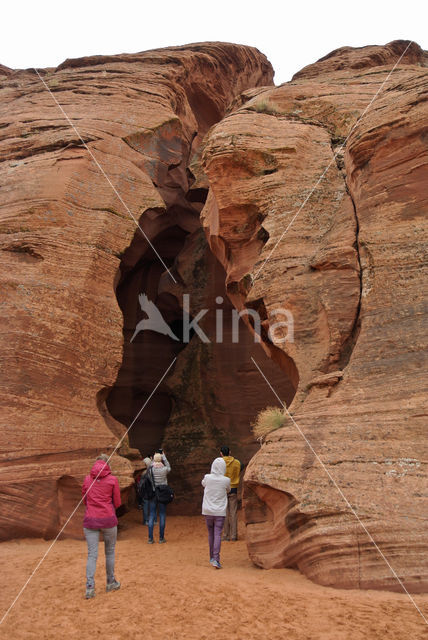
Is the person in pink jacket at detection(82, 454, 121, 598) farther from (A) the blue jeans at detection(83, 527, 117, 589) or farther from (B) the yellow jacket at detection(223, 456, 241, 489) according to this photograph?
(B) the yellow jacket at detection(223, 456, 241, 489)

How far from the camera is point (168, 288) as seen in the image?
17938 mm

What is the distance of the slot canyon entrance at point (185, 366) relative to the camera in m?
15.5

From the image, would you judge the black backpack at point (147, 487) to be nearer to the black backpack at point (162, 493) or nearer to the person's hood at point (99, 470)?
the black backpack at point (162, 493)

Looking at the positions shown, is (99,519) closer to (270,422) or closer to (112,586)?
(112,586)

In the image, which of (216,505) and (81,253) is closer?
(216,505)

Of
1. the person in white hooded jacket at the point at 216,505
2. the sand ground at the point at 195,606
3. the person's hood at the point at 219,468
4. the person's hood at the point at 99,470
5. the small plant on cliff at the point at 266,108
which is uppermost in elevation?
the small plant on cliff at the point at 266,108

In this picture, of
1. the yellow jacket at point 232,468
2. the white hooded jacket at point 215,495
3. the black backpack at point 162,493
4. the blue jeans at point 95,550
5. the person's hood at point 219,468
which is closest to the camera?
the blue jeans at point 95,550

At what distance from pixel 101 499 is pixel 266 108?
1050 cm

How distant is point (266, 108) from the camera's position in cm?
1364

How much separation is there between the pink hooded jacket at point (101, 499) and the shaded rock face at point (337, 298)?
223 centimetres

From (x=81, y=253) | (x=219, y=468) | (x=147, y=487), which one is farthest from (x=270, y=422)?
(x=81, y=253)

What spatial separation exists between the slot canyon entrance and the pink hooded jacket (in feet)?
27.1

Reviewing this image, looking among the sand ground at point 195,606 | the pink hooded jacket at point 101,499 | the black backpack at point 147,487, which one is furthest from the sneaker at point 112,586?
the black backpack at point 147,487

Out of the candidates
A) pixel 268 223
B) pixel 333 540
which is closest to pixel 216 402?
pixel 268 223
